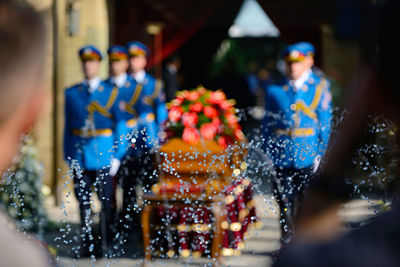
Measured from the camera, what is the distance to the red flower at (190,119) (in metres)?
4.77

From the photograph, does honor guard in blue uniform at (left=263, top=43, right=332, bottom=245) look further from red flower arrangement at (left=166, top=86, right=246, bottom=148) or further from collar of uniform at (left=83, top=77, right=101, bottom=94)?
collar of uniform at (left=83, top=77, right=101, bottom=94)

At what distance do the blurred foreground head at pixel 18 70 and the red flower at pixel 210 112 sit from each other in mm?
3953

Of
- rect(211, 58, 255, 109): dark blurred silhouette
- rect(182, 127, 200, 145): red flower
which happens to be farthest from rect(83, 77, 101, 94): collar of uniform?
rect(211, 58, 255, 109): dark blurred silhouette

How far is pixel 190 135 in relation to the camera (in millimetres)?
4723

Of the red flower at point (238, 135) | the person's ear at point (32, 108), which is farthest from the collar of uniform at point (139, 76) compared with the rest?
the person's ear at point (32, 108)

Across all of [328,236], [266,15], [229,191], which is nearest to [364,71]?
[328,236]

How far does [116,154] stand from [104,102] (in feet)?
1.45

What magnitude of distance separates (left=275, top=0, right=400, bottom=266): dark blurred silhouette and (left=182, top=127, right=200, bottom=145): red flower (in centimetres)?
373

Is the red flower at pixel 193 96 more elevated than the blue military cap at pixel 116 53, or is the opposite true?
the blue military cap at pixel 116 53

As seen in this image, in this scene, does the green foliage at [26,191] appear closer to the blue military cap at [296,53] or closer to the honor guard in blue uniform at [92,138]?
the honor guard in blue uniform at [92,138]

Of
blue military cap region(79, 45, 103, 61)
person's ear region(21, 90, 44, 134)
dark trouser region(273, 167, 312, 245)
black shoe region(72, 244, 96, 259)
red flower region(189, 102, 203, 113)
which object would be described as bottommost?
black shoe region(72, 244, 96, 259)

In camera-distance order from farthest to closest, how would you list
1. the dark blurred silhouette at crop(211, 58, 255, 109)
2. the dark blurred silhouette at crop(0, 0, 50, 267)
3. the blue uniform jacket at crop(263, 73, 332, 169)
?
the dark blurred silhouette at crop(211, 58, 255, 109)
the blue uniform jacket at crop(263, 73, 332, 169)
the dark blurred silhouette at crop(0, 0, 50, 267)

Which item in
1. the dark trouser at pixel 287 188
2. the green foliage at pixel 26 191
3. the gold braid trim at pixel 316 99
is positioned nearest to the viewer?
the dark trouser at pixel 287 188

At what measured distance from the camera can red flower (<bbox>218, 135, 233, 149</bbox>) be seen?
15.4ft
